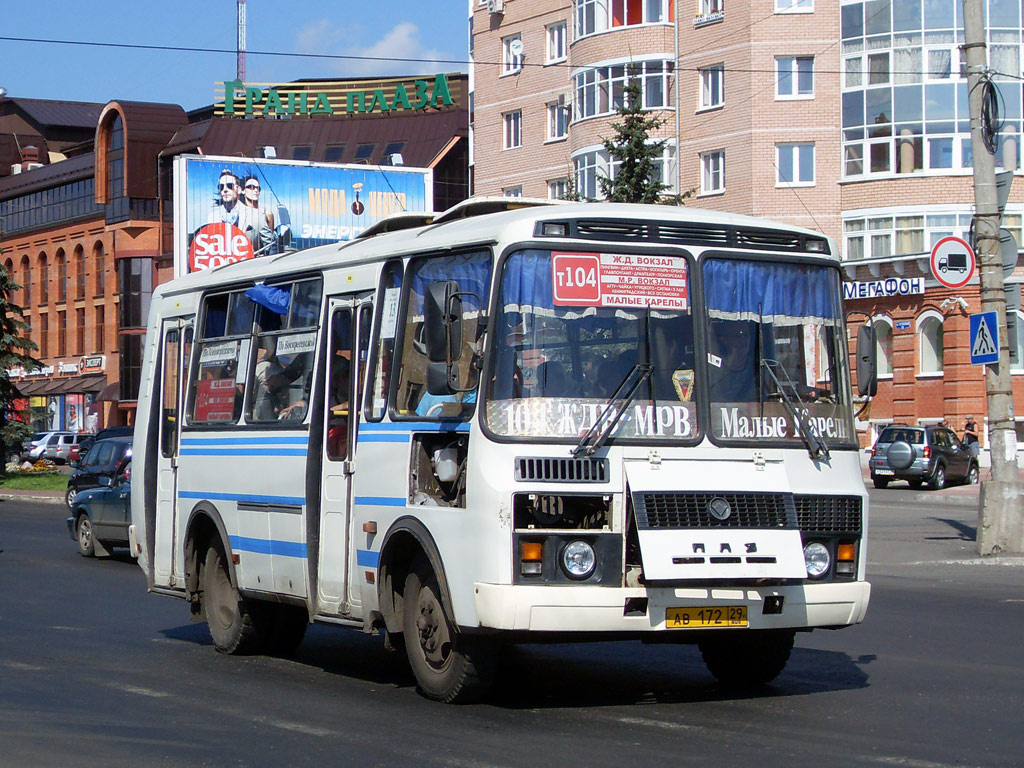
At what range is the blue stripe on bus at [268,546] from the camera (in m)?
10.8

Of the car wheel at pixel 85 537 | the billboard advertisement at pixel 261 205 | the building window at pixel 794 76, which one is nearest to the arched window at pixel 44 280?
the billboard advertisement at pixel 261 205

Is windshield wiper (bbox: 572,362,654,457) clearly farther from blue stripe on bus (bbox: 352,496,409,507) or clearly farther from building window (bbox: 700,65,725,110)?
building window (bbox: 700,65,725,110)

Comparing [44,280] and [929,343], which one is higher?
[44,280]

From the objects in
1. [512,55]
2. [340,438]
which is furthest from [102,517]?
[512,55]

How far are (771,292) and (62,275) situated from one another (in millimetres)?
86093

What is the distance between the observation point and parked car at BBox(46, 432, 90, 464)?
7169 cm

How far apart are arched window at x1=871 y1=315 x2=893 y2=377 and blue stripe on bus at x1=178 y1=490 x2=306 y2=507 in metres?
39.3

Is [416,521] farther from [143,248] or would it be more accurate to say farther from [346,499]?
[143,248]

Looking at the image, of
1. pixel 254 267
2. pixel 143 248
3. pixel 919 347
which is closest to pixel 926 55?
pixel 919 347

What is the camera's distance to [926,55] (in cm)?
4831

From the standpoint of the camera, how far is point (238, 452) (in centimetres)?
1170

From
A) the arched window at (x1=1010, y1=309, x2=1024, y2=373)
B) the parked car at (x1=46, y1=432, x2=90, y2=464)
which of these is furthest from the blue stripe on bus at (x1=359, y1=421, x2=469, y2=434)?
the parked car at (x1=46, y1=432, x2=90, y2=464)

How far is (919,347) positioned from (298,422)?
4023 centimetres

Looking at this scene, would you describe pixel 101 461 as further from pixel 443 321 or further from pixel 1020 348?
pixel 1020 348
